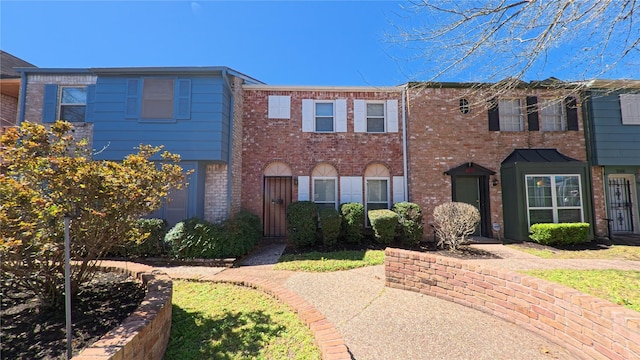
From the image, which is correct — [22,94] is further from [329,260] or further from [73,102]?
[329,260]

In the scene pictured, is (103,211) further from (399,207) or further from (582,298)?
(399,207)

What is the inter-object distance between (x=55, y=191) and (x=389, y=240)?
303 inches

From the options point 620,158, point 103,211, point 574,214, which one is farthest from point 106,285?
point 620,158

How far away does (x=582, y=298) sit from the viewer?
282 cm

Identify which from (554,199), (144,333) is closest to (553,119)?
(554,199)

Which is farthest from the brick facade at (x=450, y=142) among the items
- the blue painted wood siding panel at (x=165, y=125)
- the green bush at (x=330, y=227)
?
the blue painted wood siding panel at (x=165, y=125)

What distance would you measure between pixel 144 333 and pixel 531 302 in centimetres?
455

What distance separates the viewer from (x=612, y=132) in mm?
9688

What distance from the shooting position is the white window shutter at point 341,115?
1006 centimetres

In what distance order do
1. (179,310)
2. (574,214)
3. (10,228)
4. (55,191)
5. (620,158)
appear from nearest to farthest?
(10,228), (55,191), (179,310), (574,214), (620,158)

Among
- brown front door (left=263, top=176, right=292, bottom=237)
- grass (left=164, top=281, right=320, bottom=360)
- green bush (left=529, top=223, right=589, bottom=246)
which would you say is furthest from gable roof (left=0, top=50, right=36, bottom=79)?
green bush (left=529, top=223, right=589, bottom=246)

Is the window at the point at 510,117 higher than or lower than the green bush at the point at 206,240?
higher

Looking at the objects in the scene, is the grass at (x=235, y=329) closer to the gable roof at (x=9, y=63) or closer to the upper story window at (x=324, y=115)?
the upper story window at (x=324, y=115)

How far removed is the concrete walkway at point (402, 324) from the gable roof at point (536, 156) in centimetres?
748
